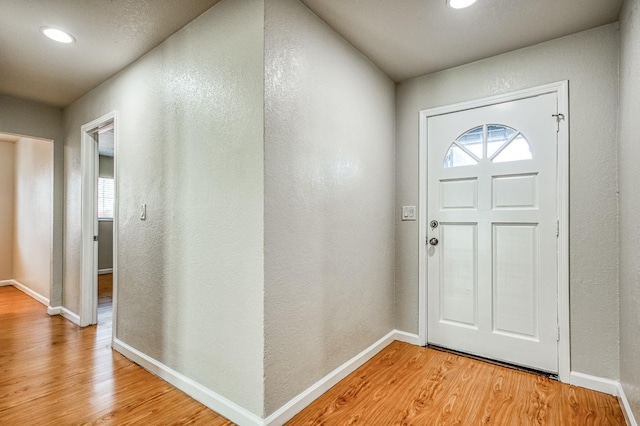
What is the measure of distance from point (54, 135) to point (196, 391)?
138 inches

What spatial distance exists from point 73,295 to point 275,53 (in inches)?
140

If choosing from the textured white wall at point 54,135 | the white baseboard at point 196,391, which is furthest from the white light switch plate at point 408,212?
the textured white wall at point 54,135

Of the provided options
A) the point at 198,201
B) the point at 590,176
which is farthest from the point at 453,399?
the point at 198,201

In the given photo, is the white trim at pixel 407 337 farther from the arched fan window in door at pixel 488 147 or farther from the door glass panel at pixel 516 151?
the door glass panel at pixel 516 151

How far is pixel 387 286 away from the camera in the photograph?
9.25 ft

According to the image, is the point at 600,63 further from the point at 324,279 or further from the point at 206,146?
the point at 206,146

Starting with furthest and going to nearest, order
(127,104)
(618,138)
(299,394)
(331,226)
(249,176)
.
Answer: (127,104)
(331,226)
(618,138)
(299,394)
(249,176)

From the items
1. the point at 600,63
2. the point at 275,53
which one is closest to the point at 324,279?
the point at 275,53

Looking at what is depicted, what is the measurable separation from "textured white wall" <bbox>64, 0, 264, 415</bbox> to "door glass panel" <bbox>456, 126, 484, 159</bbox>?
1753 mm

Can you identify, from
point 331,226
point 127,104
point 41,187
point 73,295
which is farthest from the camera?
point 41,187

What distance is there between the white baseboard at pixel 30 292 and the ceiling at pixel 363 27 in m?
2.96

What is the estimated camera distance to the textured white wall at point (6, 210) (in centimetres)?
525

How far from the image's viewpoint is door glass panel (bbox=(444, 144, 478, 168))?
8.48 feet

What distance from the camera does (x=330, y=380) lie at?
82.4 inches
